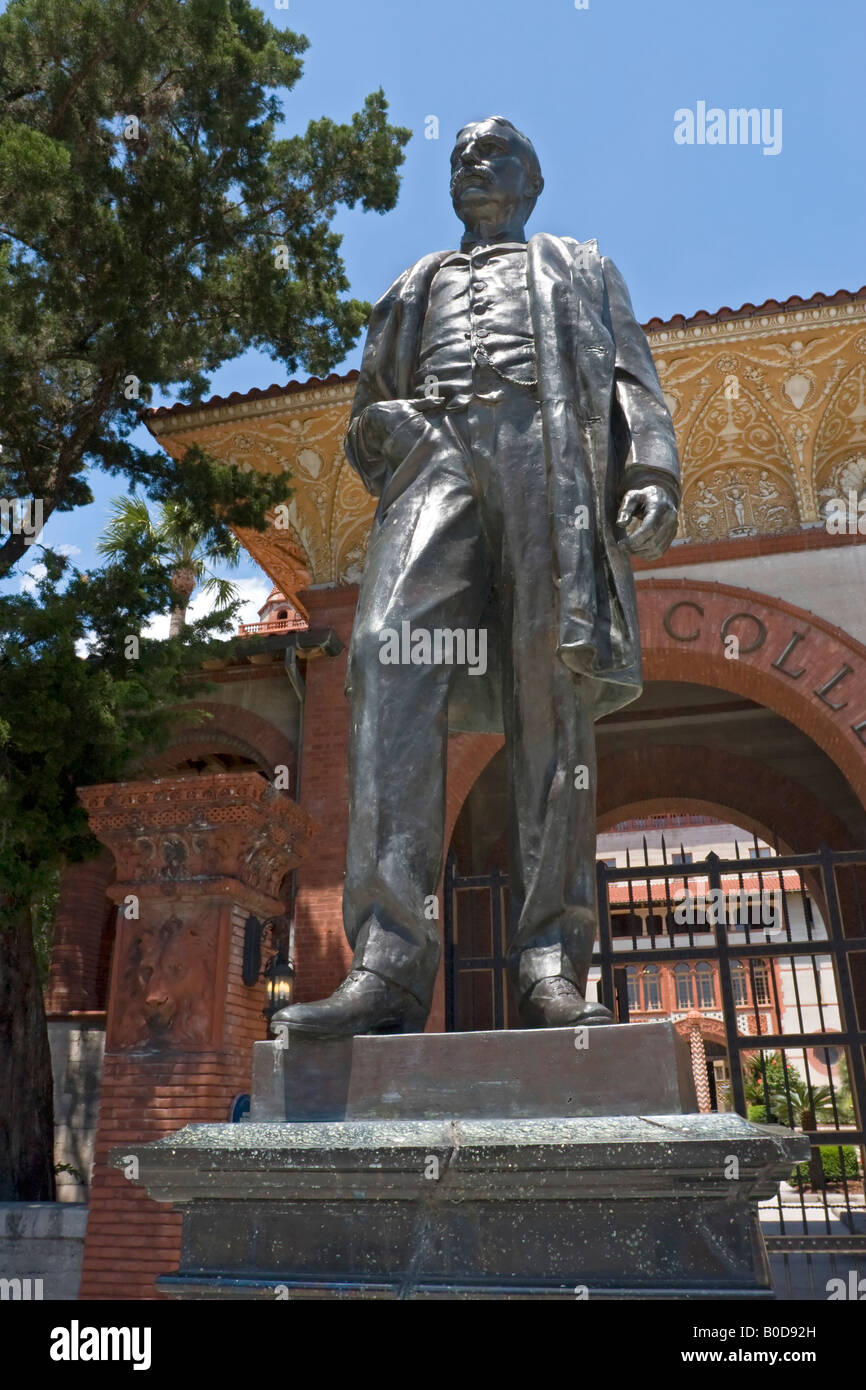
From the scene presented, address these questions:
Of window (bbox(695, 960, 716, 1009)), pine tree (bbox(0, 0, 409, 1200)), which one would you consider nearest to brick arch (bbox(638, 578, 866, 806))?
pine tree (bbox(0, 0, 409, 1200))

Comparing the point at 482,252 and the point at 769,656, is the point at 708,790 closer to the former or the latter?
the point at 769,656

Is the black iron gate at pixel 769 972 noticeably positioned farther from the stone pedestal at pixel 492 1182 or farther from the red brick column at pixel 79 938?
the stone pedestal at pixel 492 1182

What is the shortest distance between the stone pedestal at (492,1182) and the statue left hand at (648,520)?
3.56 feet

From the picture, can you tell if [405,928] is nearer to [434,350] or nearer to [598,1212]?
[598,1212]

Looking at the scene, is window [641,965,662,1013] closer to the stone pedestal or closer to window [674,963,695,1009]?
window [674,963,695,1009]

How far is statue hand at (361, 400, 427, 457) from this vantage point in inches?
105

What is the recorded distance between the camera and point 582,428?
2631 mm

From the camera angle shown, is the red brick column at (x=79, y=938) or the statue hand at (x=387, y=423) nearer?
the statue hand at (x=387, y=423)

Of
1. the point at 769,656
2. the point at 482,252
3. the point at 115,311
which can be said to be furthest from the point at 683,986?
the point at 482,252

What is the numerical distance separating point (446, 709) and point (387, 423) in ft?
2.52

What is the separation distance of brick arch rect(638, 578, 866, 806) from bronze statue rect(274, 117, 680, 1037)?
6.10 meters

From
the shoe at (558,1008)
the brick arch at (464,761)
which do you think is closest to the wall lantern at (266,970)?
the brick arch at (464,761)

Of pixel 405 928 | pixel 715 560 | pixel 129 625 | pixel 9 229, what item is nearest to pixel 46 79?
pixel 9 229

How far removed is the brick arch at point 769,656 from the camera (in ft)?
27.5
